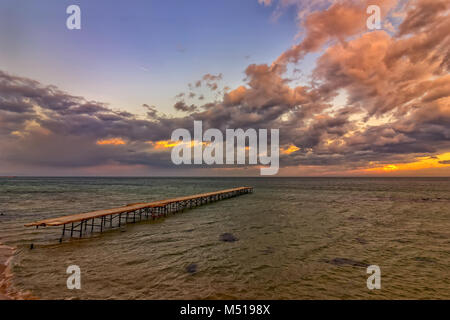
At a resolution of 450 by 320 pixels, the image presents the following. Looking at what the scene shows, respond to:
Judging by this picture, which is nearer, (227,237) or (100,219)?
(227,237)

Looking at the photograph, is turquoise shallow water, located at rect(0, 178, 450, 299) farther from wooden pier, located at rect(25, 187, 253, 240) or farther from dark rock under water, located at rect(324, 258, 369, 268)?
wooden pier, located at rect(25, 187, 253, 240)

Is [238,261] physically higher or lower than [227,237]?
higher

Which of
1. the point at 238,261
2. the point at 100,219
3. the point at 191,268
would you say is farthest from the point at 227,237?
the point at 100,219

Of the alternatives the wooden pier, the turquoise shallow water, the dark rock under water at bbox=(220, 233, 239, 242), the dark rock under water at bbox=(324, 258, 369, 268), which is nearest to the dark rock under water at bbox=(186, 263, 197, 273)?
the turquoise shallow water

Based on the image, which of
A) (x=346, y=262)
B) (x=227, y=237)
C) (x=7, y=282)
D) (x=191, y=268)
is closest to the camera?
(x=7, y=282)

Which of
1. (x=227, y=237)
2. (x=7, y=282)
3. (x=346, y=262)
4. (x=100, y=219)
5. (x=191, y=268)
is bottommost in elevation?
(x=100, y=219)

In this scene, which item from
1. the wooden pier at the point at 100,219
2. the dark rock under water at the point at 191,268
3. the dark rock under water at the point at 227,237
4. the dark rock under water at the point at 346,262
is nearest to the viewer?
the dark rock under water at the point at 191,268

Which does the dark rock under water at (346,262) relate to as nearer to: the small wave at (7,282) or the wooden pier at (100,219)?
the small wave at (7,282)

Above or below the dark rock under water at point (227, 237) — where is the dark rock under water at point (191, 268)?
above

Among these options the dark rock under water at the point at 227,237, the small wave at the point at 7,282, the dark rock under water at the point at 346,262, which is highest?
the small wave at the point at 7,282

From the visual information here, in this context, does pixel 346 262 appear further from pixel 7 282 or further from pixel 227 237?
pixel 7 282

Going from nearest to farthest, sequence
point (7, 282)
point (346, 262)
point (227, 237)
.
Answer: point (7, 282) → point (346, 262) → point (227, 237)

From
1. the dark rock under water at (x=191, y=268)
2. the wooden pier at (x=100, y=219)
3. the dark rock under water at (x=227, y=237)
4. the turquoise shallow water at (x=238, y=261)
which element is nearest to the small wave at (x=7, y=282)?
the turquoise shallow water at (x=238, y=261)
